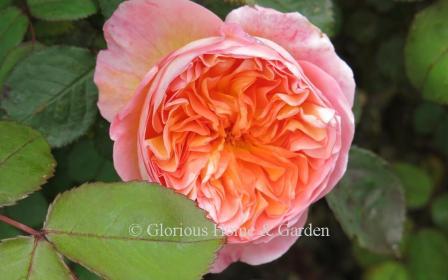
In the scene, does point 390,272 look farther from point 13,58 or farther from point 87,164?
point 13,58

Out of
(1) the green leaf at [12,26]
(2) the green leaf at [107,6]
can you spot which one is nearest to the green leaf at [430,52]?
(2) the green leaf at [107,6]

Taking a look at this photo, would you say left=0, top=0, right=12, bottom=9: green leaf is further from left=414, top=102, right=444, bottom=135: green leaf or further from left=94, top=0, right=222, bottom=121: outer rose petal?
left=414, top=102, right=444, bottom=135: green leaf

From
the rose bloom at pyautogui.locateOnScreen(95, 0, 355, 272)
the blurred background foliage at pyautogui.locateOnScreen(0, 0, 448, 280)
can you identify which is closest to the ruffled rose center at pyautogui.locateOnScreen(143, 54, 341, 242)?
the rose bloom at pyautogui.locateOnScreen(95, 0, 355, 272)

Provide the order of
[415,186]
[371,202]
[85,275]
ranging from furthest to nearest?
[415,186]
[371,202]
[85,275]

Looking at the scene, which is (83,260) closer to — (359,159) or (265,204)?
(265,204)

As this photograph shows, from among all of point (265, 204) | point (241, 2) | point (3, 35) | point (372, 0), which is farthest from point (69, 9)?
point (372, 0)

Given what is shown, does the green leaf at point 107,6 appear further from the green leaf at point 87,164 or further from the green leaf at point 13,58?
the green leaf at point 87,164

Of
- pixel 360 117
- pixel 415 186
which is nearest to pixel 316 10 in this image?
pixel 360 117

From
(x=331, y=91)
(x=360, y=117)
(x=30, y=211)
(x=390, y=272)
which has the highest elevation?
(x=331, y=91)
